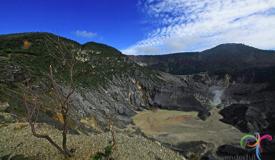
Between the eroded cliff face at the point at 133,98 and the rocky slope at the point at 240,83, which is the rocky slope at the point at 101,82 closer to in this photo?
the eroded cliff face at the point at 133,98

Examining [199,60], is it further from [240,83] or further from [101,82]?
[101,82]

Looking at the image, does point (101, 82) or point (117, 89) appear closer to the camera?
point (101, 82)

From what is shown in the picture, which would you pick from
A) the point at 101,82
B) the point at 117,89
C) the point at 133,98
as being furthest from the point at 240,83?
the point at 101,82

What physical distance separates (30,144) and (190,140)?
2878 centimetres

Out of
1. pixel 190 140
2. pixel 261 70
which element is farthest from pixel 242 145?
pixel 261 70

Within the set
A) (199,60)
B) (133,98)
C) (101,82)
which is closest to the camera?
(101,82)

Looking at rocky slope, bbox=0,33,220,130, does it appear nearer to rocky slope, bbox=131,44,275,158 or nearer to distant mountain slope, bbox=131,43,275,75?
rocky slope, bbox=131,44,275,158

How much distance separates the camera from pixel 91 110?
48.9 meters

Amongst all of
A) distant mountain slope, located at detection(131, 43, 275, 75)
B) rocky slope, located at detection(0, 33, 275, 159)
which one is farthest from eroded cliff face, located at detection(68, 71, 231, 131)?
A: distant mountain slope, located at detection(131, 43, 275, 75)

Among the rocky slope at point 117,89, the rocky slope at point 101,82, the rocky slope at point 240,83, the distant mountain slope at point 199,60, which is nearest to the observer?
the rocky slope at point 117,89

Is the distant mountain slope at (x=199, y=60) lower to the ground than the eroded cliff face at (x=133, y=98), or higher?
higher

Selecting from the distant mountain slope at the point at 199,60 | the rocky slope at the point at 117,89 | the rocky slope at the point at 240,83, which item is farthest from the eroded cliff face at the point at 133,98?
the distant mountain slope at the point at 199,60

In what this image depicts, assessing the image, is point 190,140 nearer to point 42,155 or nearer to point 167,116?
point 167,116

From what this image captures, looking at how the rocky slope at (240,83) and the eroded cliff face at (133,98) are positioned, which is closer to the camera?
the eroded cliff face at (133,98)
